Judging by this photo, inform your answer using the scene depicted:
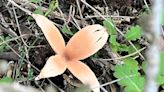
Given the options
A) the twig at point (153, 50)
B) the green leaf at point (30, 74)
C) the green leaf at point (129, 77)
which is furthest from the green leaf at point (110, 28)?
the twig at point (153, 50)

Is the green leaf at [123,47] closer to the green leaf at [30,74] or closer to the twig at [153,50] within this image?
the green leaf at [30,74]

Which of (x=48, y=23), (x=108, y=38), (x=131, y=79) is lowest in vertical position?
(x=131, y=79)

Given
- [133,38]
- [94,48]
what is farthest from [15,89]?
[133,38]

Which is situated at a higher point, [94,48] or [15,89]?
[15,89]

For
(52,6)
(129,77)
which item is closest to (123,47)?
(129,77)

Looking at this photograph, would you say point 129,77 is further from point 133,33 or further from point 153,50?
point 153,50

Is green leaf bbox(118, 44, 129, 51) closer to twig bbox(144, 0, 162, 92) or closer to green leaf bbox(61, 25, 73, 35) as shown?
green leaf bbox(61, 25, 73, 35)

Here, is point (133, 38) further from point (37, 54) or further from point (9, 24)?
point (9, 24)
